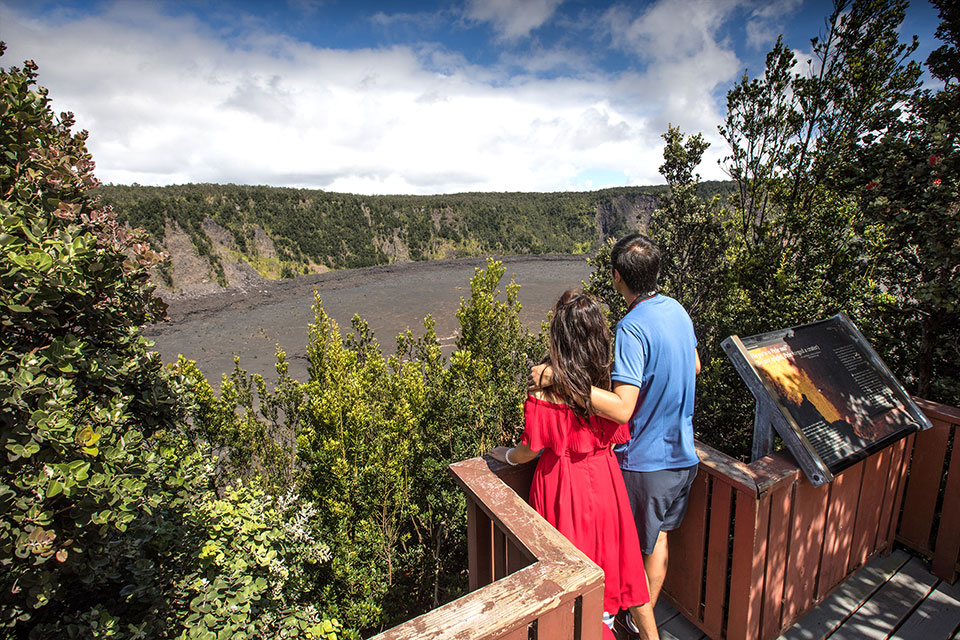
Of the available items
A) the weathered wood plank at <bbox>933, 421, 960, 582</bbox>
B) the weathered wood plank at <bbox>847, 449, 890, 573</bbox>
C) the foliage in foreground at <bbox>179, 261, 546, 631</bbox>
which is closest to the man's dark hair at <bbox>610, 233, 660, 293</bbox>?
the weathered wood plank at <bbox>847, 449, 890, 573</bbox>

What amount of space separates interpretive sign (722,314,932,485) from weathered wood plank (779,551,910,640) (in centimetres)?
86

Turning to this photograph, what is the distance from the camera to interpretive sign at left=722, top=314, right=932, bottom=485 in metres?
2.07

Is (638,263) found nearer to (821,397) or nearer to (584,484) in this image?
(584,484)

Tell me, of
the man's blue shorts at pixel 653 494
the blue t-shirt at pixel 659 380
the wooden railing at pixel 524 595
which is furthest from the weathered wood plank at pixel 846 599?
the wooden railing at pixel 524 595

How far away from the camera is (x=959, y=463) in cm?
246

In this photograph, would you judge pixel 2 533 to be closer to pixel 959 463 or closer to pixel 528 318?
pixel 959 463

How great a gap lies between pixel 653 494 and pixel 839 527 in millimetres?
1133

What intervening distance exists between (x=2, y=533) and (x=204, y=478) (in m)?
1.36

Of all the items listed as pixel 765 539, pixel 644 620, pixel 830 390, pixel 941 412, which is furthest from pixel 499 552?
pixel 941 412

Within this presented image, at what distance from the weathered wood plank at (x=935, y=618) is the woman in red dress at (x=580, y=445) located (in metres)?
1.66

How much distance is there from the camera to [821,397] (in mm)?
2268

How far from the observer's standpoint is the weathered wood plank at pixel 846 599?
234 centimetres

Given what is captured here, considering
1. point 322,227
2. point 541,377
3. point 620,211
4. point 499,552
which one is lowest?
point 499,552

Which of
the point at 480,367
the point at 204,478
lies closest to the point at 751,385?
the point at 480,367
